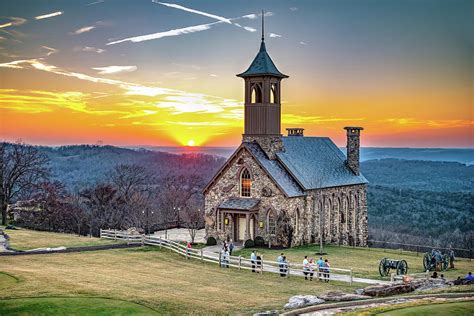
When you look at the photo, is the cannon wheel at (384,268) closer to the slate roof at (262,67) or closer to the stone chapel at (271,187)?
the stone chapel at (271,187)

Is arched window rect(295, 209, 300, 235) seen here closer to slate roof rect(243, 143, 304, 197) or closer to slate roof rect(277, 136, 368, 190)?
slate roof rect(243, 143, 304, 197)

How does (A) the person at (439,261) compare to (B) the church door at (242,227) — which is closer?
(A) the person at (439,261)

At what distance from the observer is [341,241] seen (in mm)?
48844

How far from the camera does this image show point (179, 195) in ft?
265

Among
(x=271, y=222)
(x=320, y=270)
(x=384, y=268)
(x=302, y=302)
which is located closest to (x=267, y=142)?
(x=271, y=222)

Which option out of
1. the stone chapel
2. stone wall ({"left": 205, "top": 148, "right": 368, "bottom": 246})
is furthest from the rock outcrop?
stone wall ({"left": 205, "top": 148, "right": 368, "bottom": 246})

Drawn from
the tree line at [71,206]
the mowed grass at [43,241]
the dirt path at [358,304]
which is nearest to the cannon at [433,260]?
the dirt path at [358,304]

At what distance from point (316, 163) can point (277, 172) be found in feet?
19.5

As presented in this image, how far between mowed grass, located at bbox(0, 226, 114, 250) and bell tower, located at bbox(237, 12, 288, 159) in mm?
13317

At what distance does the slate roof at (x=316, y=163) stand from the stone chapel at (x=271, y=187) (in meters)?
0.11

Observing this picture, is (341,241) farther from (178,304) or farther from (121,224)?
(178,304)

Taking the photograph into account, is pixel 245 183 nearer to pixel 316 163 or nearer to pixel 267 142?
pixel 267 142

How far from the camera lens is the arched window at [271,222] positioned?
4200 cm

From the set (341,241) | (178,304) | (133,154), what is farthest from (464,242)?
(133,154)
